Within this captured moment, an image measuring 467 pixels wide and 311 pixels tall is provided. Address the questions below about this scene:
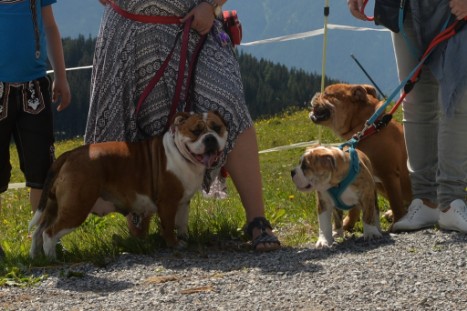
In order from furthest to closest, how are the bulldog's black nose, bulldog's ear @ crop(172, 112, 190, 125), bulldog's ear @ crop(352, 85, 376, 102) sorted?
bulldog's ear @ crop(352, 85, 376, 102) < bulldog's ear @ crop(172, 112, 190, 125) < the bulldog's black nose

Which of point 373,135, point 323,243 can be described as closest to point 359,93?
point 373,135

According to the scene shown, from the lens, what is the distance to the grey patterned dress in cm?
578

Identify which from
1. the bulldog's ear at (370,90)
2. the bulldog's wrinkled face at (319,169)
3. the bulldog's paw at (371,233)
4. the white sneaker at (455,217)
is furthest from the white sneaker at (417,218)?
the bulldog's ear at (370,90)

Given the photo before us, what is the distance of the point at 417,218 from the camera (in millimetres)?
5875

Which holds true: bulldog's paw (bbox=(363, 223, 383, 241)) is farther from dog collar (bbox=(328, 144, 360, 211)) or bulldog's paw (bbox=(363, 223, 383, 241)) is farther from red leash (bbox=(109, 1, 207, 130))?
red leash (bbox=(109, 1, 207, 130))

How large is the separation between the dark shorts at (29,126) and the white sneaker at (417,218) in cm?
254

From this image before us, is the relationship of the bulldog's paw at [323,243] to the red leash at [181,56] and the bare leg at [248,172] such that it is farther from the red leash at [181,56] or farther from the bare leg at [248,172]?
the red leash at [181,56]

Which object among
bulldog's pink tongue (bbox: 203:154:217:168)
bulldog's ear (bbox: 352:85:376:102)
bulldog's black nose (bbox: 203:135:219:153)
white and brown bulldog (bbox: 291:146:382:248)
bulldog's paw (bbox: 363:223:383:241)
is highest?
bulldog's ear (bbox: 352:85:376:102)

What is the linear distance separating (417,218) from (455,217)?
40 cm

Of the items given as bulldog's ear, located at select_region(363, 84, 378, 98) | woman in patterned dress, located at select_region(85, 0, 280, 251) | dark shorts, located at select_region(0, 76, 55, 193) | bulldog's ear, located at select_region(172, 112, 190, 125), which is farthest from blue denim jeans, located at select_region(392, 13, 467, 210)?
dark shorts, located at select_region(0, 76, 55, 193)

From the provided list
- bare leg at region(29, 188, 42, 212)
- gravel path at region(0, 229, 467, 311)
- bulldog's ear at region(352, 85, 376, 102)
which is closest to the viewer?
gravel path at region(0, 229, 467, 311)

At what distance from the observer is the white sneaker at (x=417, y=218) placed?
5.84 metres

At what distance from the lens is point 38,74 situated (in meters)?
5.82

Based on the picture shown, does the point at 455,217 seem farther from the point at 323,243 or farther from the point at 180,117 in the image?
the point at 180,117
